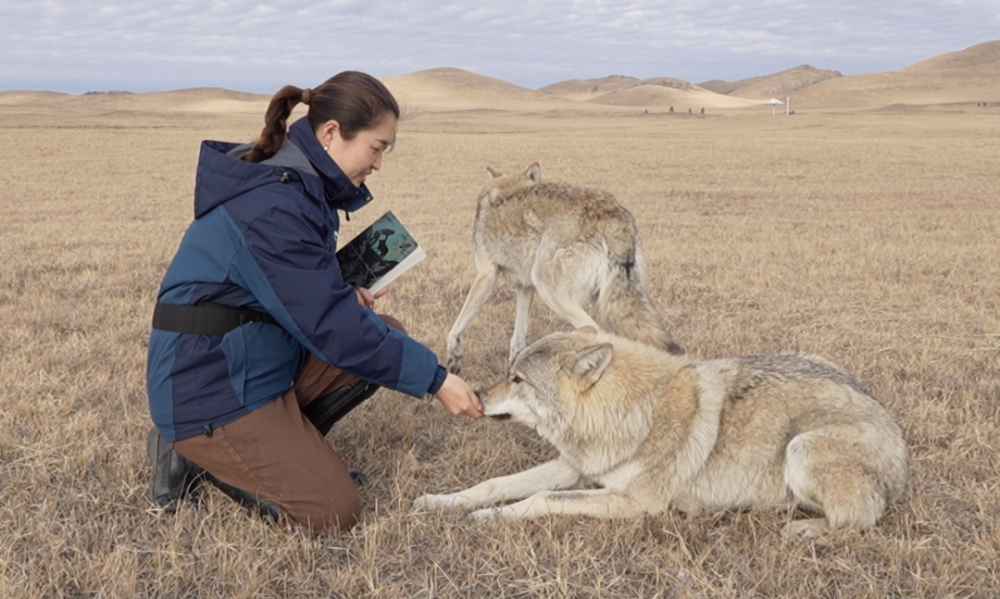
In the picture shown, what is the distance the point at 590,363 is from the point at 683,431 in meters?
0.58

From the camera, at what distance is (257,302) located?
143 inches

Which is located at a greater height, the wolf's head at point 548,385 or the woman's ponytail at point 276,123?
the woman's ponytail at point 276,123

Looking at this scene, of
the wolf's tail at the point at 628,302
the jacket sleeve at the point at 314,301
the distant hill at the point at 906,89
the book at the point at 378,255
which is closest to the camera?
the jacket sleeve at the point at 314,301

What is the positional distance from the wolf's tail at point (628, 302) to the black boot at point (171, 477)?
10.2 ft

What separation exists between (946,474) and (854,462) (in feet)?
3.79

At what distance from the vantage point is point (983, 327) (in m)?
7.06

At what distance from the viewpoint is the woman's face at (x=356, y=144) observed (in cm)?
388

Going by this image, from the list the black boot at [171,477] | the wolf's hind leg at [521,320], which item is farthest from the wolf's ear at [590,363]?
the wolf's hind leg at [521,320]

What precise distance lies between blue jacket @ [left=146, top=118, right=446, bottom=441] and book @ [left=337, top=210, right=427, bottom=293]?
2.98ft

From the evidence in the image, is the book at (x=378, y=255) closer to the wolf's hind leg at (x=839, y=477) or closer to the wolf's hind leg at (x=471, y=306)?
the wolf's hind leg at (x=471, y=306)

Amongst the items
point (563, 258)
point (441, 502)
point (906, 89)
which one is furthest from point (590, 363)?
point (906, 89)

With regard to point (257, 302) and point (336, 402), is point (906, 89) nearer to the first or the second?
point (336, 402)

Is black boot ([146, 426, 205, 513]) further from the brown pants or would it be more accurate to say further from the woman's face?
the woman's face

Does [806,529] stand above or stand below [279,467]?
below
